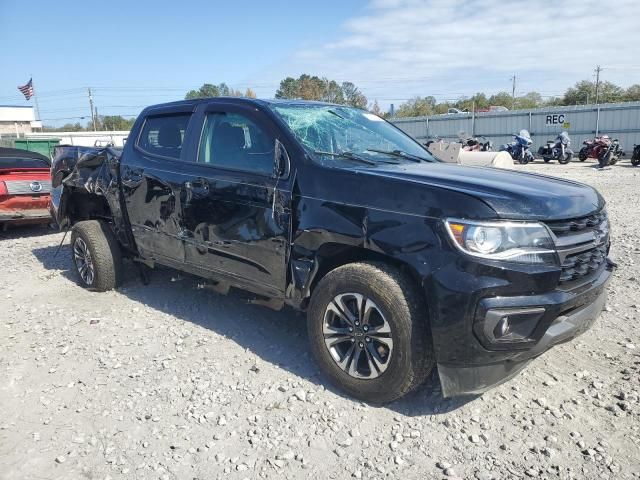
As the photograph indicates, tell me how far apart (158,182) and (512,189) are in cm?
299

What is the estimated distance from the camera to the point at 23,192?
8.45 meters

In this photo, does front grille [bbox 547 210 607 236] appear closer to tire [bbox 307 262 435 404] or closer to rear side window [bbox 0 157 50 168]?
tire [bbox 307 262 435 404]

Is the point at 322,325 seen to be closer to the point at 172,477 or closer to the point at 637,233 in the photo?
the point at 172,477

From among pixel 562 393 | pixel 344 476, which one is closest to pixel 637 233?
pixel 562 393

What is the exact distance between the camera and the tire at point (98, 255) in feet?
17.7

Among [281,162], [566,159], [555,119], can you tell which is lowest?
[566,159]

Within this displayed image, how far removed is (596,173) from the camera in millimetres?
17469

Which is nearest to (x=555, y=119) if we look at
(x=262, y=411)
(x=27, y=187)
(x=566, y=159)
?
(x=566, y=159)

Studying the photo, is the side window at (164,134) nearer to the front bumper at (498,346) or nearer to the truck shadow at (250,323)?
the truck shadow at (250,323)

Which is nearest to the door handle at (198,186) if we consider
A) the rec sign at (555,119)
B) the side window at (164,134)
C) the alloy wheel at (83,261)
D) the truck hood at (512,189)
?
the side window at (164,134)

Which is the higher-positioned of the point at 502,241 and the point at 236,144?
the point at 236,144

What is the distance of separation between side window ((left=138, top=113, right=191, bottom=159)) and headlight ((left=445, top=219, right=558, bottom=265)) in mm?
2713

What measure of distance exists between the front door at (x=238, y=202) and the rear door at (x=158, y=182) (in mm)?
178

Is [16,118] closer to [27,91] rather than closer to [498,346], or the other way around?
[27,91]
